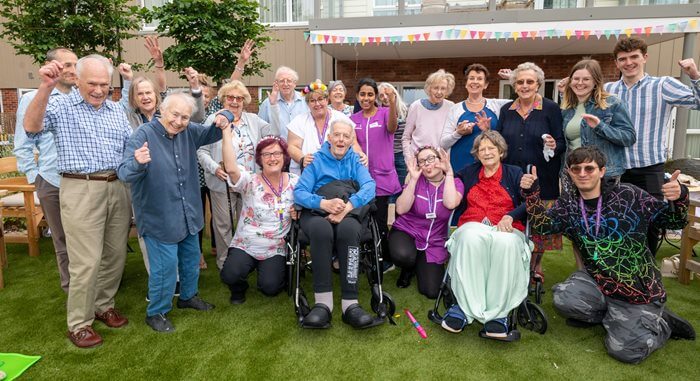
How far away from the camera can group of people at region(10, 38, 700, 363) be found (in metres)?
2.42

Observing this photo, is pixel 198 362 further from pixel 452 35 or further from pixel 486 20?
pixel 486 20

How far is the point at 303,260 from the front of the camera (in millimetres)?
3107

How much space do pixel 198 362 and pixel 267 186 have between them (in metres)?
1.23

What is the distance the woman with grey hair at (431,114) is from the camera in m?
3.53

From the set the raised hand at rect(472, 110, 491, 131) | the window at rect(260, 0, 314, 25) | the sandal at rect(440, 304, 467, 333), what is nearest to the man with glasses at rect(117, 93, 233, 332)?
the sandal at rect(440, 304, 467, 333)

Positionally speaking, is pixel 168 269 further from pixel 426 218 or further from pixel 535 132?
pixel 535 132

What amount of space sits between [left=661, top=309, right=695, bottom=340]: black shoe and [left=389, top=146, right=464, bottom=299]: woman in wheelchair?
141 centimetres

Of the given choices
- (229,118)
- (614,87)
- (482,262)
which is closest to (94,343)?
(229,118)

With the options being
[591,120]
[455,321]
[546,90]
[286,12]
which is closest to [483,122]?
[591,120]

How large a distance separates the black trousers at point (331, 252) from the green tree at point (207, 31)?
5049 millimetres

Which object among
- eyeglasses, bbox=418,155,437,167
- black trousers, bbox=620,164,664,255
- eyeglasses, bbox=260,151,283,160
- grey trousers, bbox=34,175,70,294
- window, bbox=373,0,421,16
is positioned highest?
window, bbox=373,0,421,16

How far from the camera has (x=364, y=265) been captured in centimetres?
304

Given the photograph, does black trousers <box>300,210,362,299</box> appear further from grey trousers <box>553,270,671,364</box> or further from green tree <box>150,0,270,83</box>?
green tree <box>150,0,270,83</box>

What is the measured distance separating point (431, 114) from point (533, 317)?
1.76 metres
